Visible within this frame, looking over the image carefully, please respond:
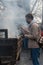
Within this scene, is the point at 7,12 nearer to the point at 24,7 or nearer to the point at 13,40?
the point at 24,7

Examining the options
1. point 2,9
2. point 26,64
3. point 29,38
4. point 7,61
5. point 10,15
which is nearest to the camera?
point 7,61

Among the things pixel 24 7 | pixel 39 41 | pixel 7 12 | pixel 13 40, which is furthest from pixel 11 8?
pixel 13 40

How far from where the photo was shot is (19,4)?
36.0 feet

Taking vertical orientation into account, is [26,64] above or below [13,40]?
below

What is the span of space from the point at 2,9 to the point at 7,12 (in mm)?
618

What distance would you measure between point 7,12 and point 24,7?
1.42 meters

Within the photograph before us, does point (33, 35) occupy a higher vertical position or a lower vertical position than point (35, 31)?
lower

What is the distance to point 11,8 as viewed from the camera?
10383 millimetres

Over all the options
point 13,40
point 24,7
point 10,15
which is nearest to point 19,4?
point 24,7

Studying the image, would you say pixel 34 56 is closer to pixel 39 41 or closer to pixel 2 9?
pixel 39 41

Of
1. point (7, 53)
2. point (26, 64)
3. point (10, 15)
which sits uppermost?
point (10, 15)

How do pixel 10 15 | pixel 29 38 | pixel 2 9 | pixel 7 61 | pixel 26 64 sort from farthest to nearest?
pixel 2 9 → pixel 10 15 → pixel 26 64 → pixel 29 38 → pixel 7 61

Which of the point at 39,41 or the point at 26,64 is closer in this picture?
the point at 39,41

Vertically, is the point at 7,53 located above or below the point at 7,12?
below
